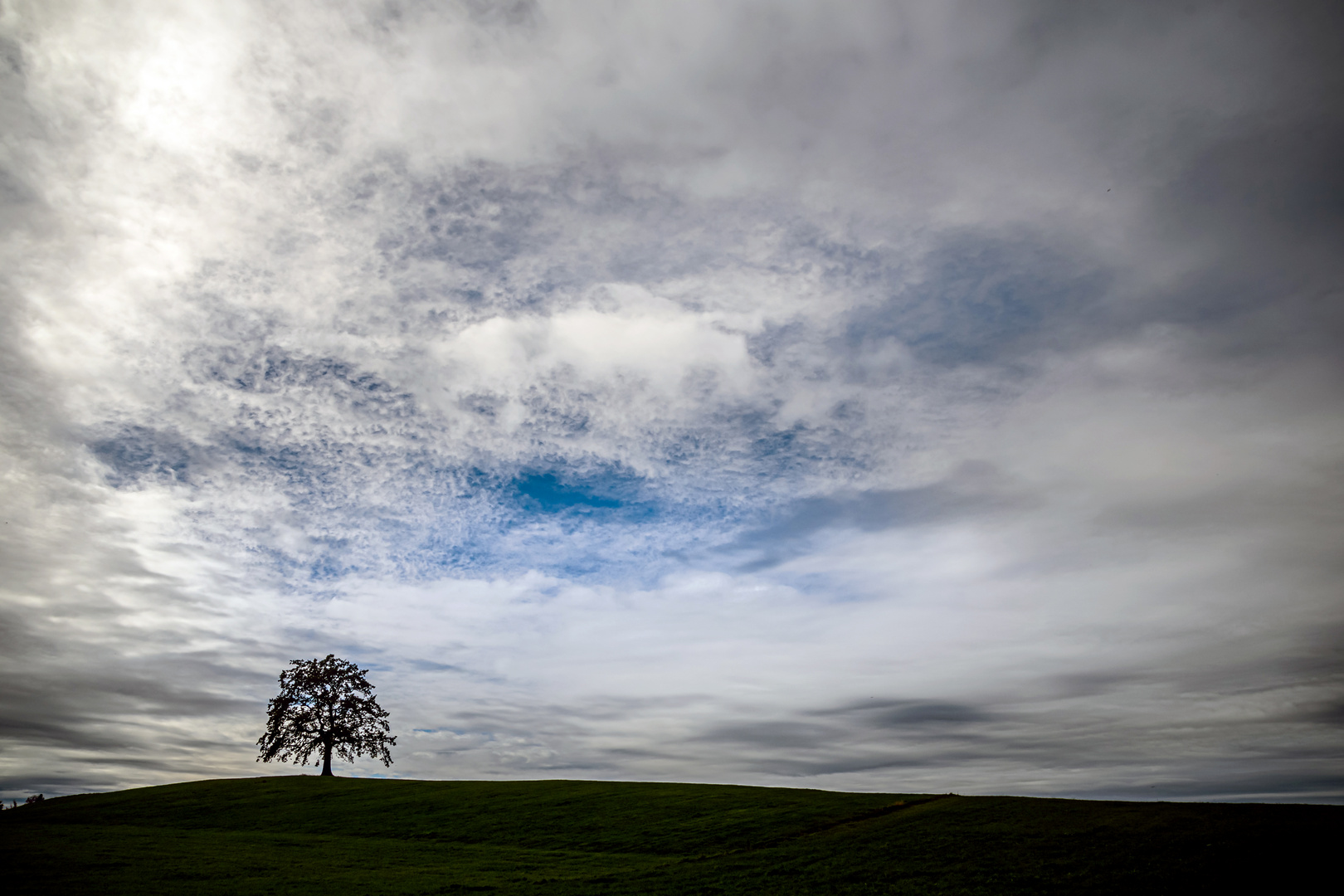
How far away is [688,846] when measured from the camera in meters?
46.7

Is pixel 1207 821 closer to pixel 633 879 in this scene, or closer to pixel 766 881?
pixel 766 881

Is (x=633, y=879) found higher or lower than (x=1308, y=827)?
lower

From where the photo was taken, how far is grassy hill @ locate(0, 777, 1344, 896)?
3183 cm

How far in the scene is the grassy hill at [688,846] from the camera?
104 feet

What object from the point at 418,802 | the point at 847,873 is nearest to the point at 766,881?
the point at 847,873

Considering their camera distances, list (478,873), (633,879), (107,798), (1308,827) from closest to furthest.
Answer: (1308,827) → (633,879) → (478,873) → (107,798)

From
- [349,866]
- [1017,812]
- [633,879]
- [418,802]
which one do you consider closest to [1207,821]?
[1017,812]

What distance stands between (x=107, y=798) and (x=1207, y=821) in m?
104

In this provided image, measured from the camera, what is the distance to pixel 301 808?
7000 centimetres

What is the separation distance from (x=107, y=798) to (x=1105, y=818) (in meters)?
99.5

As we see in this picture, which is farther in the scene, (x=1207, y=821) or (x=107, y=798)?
(x=107, y=798)

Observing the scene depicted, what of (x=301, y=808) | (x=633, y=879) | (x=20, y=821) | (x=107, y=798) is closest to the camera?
(x=633, y=879)

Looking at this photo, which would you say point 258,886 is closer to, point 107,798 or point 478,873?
point 478,873

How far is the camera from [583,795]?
69.2 m
